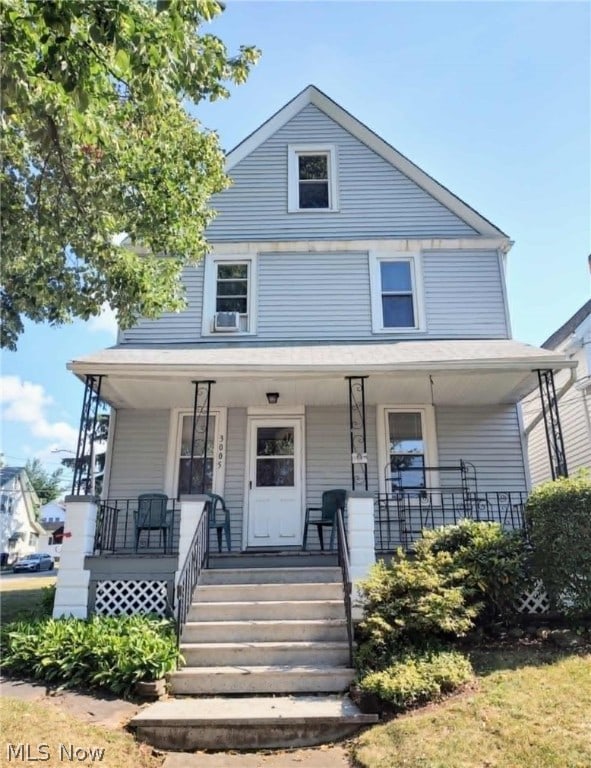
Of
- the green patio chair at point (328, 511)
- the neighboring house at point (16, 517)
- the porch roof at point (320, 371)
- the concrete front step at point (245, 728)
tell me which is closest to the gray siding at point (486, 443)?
the porch roof at point (320, 371)

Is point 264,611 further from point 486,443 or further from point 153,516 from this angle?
point 486,443

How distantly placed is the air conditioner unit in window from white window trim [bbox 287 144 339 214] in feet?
8.39

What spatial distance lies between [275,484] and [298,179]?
20.3ft

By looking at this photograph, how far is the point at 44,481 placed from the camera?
68.4 meters

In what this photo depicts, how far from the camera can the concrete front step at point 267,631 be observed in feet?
19.2

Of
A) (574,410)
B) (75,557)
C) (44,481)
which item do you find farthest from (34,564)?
(44,481)

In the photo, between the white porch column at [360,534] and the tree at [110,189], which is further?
the white porch column at [360,534]

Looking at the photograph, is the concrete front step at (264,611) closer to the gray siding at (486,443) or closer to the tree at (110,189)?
the gray siding at (486,443)

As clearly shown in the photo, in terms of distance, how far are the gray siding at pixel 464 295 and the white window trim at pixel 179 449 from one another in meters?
4.14

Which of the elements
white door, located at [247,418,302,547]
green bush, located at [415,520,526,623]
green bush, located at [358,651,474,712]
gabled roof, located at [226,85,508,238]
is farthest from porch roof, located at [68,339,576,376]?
green bush, located at [358,651,474,712]

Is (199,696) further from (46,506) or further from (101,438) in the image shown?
(46,506)

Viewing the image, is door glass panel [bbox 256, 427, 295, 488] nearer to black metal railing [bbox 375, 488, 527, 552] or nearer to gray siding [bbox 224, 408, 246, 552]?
gray siding [bbox 224, 408, 246, 552]

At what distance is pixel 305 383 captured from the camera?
8312mm

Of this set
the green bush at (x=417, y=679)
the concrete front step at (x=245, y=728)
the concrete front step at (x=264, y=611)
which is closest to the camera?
the concrete front step at (x=245, y=728)
